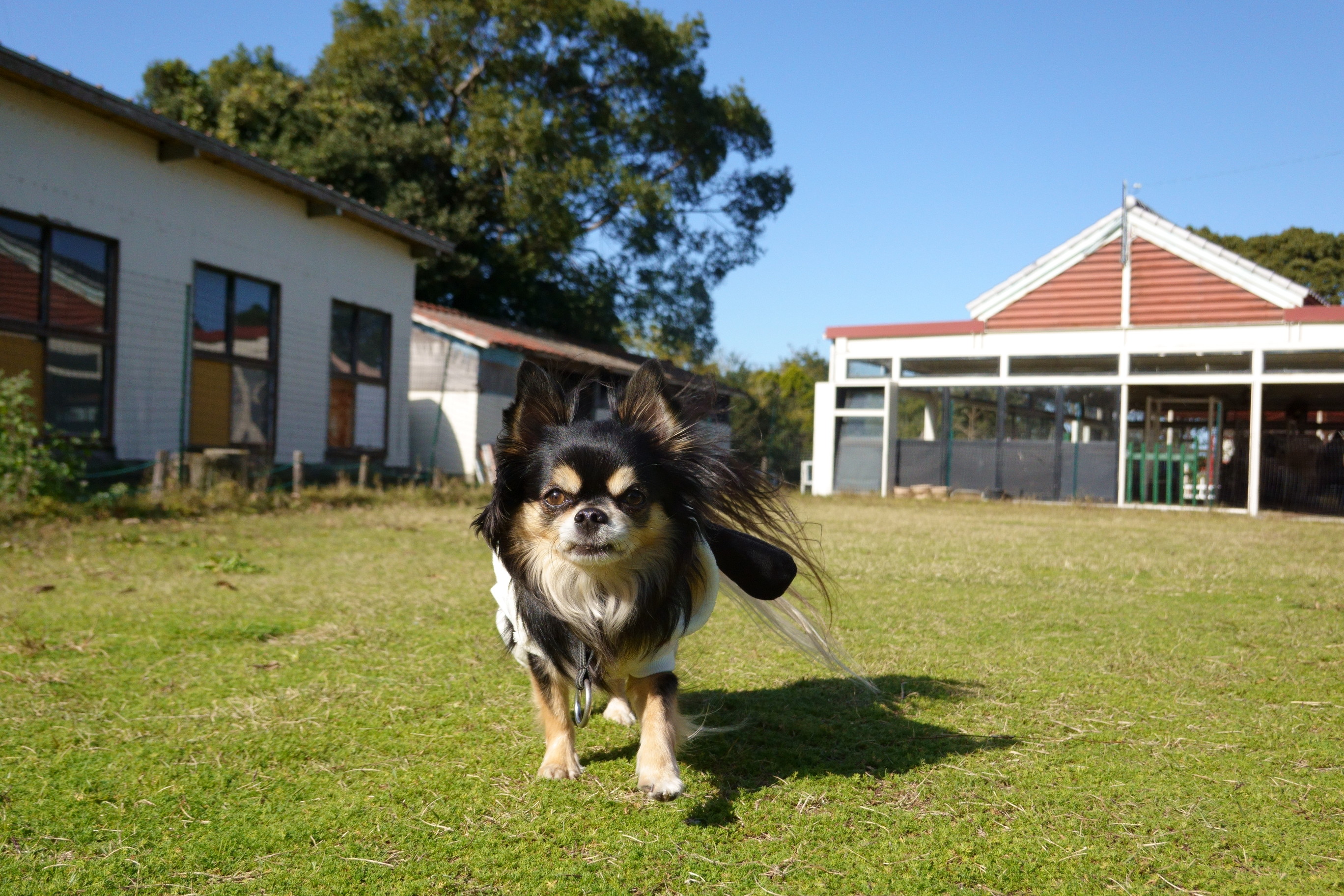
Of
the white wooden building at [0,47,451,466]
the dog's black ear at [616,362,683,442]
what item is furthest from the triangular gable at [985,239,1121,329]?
the dog's black ear at [616,362,683,442]

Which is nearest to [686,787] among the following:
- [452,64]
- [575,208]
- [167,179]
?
[167,179]

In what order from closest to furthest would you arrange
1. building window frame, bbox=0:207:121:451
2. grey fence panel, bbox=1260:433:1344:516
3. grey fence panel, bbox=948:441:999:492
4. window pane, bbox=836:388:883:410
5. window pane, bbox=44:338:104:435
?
building window frame, bbox=0:207:121:451
window pane, bbox=44:338:104:435
grey fence panel, bbox=1260:433:1344:516
grey fence panel, bbox=948:441:999:492
window pane, bbox=836:388:883:410

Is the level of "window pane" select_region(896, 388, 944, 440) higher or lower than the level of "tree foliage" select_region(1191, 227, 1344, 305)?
lower

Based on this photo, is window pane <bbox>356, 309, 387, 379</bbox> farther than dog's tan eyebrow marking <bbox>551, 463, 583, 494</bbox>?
Yes

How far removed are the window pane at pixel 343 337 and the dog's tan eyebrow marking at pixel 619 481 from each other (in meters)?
10.8

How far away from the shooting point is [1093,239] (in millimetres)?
16203

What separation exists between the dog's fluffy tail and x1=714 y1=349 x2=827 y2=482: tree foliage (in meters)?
0.41

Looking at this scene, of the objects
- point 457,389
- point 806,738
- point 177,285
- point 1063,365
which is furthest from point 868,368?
point 806,738

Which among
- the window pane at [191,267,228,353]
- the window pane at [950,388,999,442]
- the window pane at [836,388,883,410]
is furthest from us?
the window pane at [836,388,883,410]

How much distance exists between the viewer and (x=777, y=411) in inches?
746

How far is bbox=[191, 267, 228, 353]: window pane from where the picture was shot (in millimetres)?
10125

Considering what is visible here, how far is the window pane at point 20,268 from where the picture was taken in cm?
790

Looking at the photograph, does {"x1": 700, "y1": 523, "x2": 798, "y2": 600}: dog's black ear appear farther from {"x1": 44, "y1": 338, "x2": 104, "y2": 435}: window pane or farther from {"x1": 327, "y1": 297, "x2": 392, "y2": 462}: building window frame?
{"x1": 327, "y1": 297, "x2": 392, "y2": 462}: building window frame

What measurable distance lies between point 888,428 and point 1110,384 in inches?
143
